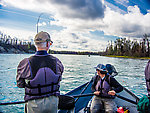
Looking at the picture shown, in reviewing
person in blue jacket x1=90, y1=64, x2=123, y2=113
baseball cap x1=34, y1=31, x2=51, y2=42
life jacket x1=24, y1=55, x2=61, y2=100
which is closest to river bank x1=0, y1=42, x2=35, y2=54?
person in blue jacket x1=90, y1=64, x2=123, y2=113

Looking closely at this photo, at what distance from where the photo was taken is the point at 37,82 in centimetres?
195

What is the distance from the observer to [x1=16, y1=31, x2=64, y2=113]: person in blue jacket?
1.95 m

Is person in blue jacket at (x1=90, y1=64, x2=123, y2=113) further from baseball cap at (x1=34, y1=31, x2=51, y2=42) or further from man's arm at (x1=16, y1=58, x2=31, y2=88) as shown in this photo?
man's arm at (x1=16, y1=58, x2=31, y2=88)

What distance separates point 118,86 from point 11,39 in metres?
132

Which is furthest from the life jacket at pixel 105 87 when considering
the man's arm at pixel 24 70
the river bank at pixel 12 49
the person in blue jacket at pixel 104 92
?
the river bank at pixel 12 49

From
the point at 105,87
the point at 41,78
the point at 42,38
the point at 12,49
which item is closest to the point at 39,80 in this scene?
the point at 41,78

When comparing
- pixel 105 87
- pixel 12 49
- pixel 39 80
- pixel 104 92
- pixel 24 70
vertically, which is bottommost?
pixel 104 92

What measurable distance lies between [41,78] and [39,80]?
4 cm

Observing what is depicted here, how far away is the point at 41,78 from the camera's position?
196 centimetres

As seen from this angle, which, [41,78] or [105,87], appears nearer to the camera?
[41,78]

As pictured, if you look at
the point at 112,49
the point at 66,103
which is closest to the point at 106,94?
the point at 66,103

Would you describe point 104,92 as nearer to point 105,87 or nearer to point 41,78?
point 105,87

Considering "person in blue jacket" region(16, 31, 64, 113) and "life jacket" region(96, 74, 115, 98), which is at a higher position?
"person in blue jacket" region(16, 31, 64, 113)

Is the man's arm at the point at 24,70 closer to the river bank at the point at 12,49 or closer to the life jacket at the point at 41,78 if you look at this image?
the life jacket at the point at 41,78
